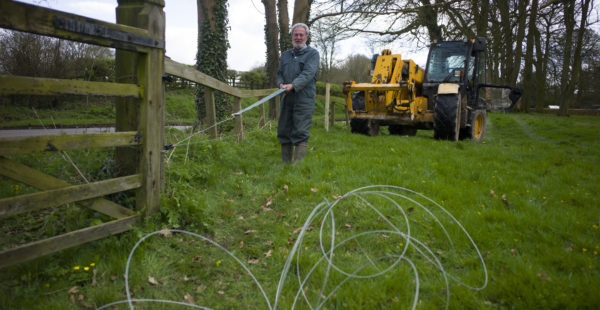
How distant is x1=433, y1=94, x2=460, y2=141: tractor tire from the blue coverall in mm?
4284

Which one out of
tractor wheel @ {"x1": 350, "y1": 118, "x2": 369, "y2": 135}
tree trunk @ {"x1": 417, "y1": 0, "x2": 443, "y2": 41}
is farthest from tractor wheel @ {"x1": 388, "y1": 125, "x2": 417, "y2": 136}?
tree trunk @ {"x1": 417, "y1": 0, "x2": 443, "y2": 41}

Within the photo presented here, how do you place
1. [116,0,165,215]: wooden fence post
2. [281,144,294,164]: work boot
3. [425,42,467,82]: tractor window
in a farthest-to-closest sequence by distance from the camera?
1. [425,42,467,82]: tractor window
2. [281,144,294,164]: work boot
3. [116,0,165,215]: wooden fence post

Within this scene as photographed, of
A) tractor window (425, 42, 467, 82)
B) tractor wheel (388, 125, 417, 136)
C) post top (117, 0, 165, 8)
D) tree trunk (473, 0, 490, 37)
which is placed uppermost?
tree trunk (473, 0, 490, 37)

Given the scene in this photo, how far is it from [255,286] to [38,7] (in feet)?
7.47

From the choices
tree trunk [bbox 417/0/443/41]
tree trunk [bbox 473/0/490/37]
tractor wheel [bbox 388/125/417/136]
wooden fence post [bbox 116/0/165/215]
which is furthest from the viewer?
tree trunk [bbox 417/0/443/41]

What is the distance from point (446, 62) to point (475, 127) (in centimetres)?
198

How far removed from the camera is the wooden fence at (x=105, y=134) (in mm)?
2160

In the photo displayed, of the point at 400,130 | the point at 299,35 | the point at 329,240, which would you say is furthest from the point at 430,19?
the point at 329,240

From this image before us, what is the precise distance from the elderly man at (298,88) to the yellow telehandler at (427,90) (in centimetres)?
370

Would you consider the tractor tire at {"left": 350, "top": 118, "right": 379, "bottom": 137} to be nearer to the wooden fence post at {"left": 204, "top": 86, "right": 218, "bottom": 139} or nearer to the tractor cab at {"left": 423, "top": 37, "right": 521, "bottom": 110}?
the tractor cab at {"left": 423, "top": 37, "right": 521, "bottom": 110}

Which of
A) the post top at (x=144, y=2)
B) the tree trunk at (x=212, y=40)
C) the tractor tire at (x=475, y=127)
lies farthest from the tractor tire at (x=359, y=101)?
the post top at (x=144, y=2)

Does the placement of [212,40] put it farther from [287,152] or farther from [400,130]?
[400,130]

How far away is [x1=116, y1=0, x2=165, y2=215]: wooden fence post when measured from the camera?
2910 millimetres

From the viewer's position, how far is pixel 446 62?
9.62m
